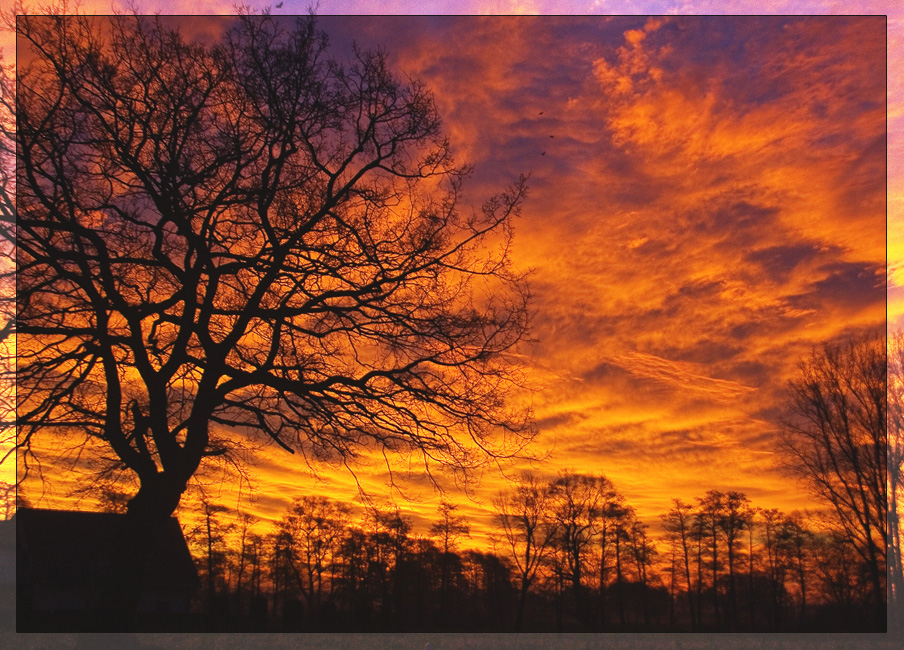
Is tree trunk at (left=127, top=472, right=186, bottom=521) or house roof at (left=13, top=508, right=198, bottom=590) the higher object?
tree trunk at (left=127, top=472, right=186, bottom=521)

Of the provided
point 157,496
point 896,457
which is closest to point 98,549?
point 157,496

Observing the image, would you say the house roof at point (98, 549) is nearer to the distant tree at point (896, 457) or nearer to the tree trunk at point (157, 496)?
the tree trunk at point (157, 496)

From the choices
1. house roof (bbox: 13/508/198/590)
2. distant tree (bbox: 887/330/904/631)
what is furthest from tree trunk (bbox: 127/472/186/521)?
distant tree (bbox: 887/330/904/631)

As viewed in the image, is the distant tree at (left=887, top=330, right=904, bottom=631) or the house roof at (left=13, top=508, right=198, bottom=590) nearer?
the house roof at (left=13, top=508, right=198, bottom=590)

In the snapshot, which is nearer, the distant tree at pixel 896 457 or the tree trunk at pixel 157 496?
the tree trunk at pixel 157 496

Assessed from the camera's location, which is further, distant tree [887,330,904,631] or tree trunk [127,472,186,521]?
distant tree [887,330,904,631]

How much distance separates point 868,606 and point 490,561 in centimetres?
913

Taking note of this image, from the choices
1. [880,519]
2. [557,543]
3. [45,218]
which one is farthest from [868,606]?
[45,218]

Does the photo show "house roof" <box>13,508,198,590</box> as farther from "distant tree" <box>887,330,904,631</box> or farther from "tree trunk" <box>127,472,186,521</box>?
"distant tree" <box>887,330,904,631</box>

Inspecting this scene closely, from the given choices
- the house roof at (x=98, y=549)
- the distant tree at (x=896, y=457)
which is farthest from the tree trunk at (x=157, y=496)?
the distant tree at (x=896, y=457)

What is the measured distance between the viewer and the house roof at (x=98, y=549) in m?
11.9

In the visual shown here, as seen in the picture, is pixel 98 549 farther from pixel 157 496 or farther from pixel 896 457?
pixel 896 457

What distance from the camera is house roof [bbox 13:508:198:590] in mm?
11898

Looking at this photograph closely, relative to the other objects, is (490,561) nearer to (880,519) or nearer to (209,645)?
(209,645)
